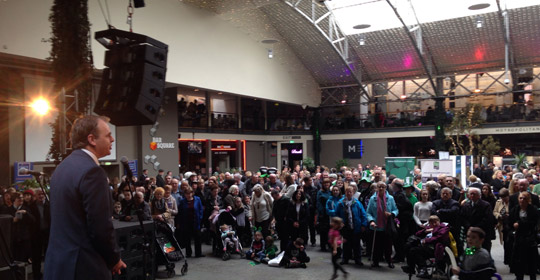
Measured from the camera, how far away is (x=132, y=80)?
4.85 meters

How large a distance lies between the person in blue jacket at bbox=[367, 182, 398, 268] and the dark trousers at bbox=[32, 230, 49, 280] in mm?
5592

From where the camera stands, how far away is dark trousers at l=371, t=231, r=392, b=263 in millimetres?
7785

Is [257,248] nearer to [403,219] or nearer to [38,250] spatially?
[403,219]

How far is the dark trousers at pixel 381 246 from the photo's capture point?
779 cm

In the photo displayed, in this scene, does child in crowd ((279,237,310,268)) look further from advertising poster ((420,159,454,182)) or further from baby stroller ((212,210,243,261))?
advertising poster ((420,159,454,182))

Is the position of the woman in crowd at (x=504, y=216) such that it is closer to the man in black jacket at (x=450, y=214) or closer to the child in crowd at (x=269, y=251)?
the man in black jacket at (x=450, y=214)

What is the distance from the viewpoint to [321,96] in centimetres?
2672

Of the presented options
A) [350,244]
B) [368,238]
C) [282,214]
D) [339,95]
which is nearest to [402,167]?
[368,238]

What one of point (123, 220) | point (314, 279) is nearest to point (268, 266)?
point (314, 279)

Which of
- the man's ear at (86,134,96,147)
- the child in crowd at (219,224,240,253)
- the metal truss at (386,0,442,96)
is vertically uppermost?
the metal truss at (386,0,442,96)

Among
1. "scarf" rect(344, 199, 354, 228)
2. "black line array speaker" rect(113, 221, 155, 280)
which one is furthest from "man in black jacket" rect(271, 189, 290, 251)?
"black line array speaker" rect(113, 221, 155, 280)

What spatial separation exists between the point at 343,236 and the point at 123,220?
14.5ft

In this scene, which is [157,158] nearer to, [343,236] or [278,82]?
[278,82]

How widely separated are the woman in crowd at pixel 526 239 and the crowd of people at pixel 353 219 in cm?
1
